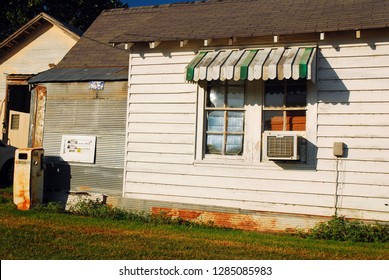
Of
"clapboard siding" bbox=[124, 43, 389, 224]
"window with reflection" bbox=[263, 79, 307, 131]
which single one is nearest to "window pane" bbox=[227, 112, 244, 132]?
"window with reflection" bbox=[263, 79, 307, 131]

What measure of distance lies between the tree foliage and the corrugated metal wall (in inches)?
780

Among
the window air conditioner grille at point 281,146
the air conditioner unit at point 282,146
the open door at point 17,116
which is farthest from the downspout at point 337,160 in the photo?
the open door at point 17,116

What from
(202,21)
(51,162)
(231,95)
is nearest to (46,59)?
(51,162)

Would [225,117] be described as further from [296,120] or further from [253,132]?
[296,120]

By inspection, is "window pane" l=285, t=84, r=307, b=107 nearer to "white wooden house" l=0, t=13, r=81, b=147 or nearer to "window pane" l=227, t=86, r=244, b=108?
"window pane" l=227, t=86, r=244, b=108

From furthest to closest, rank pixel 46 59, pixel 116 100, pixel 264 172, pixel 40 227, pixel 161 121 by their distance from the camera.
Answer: pixel 46 59
pixel 116 100
pixel 161 121
pixel 264 172
pixel 40 227

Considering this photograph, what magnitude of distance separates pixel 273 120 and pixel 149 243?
11.2 ft

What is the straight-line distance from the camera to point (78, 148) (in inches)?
425

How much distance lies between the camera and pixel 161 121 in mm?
9648

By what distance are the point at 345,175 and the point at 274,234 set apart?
5.26 feet

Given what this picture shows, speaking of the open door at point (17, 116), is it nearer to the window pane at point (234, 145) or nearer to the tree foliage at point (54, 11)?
the tree foliage at point (54, 11)

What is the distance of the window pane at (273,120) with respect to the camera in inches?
348

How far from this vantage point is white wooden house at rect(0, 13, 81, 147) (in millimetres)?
20188

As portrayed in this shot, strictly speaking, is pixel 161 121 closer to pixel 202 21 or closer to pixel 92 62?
pixel 202 21
